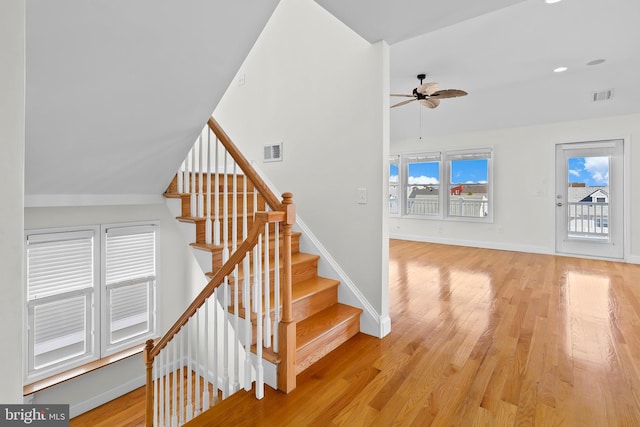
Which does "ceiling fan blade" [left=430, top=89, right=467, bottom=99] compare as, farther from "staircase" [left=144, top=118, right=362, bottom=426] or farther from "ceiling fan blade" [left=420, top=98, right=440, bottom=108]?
"staircase" [left=144, top=118, right=362, bottom=426]

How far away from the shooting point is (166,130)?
87.1 inches

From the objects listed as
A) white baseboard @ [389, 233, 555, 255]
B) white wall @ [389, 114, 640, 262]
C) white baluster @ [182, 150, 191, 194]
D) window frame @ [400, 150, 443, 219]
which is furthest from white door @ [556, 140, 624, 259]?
white baluster @ [182, 150, 191, 194]

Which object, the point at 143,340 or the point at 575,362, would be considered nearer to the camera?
the point at 575,362

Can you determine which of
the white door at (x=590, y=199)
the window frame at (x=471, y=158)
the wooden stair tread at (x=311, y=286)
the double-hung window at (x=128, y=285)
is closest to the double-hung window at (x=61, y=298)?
the double-hung window at (x=128, y=285)

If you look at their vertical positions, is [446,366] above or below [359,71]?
below

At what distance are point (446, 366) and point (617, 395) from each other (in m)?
0.88

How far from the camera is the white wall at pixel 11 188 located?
2.31ft

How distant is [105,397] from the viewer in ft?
11.6

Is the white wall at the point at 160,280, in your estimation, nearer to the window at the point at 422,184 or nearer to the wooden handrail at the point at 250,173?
the wooden handrail at the point at 250,173

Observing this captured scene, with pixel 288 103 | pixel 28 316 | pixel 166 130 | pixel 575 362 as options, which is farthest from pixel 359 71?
pixel 28 316

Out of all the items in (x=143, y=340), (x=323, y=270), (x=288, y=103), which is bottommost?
(x=143, y=340)

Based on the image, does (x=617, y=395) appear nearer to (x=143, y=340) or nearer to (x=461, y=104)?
Answer: (x=143, y=340)

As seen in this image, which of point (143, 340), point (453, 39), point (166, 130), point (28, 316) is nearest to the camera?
point (166, 130)

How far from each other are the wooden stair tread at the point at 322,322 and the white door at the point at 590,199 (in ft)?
16.9
